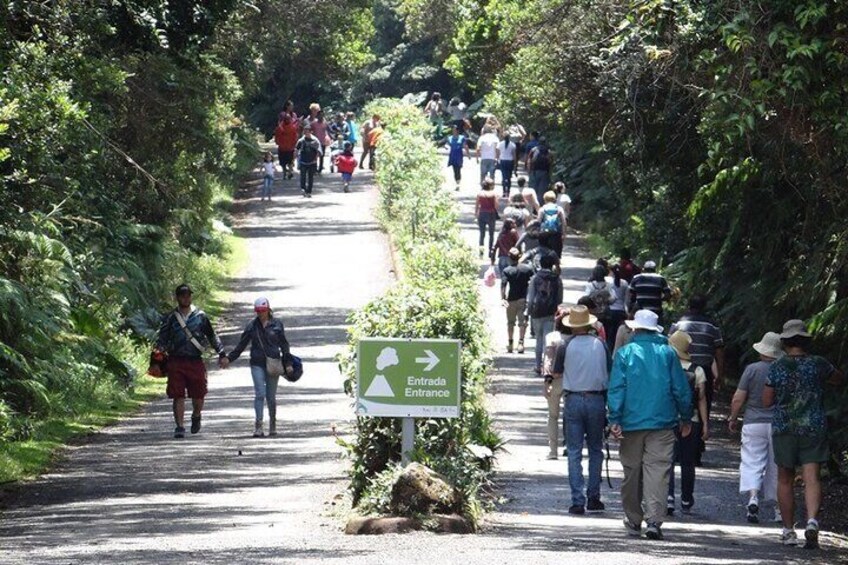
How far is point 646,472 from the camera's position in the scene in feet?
46.1

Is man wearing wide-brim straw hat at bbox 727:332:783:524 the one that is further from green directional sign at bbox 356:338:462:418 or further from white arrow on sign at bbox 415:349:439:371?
white arrow on sign at bbox 415:349:439:371

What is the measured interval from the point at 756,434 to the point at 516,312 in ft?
36.1

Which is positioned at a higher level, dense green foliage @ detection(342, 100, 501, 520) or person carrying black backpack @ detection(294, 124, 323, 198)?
person carrying black backpack @ detection(294, 124, 323, 198)

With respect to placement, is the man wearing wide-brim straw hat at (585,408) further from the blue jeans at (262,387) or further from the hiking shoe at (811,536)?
the blue jeans at (262,387)

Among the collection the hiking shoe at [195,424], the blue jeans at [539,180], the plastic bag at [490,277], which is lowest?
the hiking shoe at [195,424]

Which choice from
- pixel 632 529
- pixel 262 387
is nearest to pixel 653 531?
pixel 632 529

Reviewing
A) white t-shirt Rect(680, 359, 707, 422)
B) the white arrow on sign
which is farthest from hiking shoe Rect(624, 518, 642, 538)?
white t-shirt Rect(680, 359, 707, 422)

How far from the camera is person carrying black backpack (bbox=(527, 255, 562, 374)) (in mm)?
23812

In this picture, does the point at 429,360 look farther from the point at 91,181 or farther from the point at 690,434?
the point at 91,181

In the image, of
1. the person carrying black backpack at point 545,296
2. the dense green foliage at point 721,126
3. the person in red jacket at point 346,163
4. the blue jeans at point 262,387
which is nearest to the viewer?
the dense green foliage at point 721,126

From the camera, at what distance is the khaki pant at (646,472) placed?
550 inches

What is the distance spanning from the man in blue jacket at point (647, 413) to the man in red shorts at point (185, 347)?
25.2 ft

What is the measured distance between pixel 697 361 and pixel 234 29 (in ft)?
55.1

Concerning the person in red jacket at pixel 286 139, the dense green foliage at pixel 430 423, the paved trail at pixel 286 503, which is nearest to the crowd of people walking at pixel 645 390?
the paved trail at pixel 286 503
